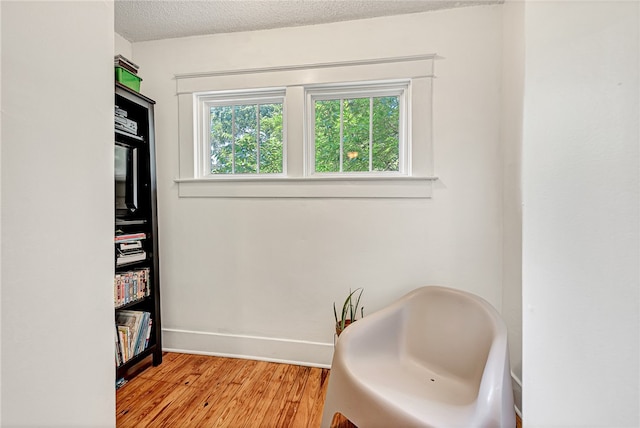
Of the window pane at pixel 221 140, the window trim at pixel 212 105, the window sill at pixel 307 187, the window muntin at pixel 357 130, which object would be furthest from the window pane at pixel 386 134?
the window pane at pixel 221 140

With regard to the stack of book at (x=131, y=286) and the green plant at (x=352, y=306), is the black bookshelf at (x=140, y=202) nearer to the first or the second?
the stack of book at (x=131, y=286)

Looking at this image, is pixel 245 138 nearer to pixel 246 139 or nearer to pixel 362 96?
pixel 246 139

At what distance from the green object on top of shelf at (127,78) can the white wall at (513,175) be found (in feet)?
7.68

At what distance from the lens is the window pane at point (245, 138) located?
216 centimetres

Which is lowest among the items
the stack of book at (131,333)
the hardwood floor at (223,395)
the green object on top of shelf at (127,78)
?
the hardwood floor at (223,395)

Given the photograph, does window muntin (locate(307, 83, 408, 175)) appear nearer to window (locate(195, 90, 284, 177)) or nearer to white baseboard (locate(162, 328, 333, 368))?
window (locate(195, 90, 284, 177))

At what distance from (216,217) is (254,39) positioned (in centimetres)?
134

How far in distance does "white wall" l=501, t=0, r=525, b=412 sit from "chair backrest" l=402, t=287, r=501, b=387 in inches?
15.1

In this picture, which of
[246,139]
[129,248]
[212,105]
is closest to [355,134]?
[246,139]

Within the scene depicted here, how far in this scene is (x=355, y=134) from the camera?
2.04 m
